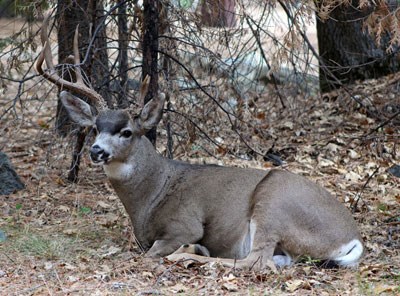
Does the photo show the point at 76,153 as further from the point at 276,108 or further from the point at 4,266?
the point at 276,108

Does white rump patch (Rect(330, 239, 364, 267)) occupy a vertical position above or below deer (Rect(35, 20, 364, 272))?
below

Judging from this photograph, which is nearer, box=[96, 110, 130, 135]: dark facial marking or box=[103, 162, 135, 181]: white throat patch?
box=[96, 110, 130, 135]: dark facial marking

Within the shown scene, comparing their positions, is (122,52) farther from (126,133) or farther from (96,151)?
(96,151)

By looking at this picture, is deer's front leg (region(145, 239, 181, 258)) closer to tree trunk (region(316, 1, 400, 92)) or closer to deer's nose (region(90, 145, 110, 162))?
deer's nose (region(90, 145, 110, 162))

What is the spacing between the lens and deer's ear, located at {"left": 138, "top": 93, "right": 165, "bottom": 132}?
23.6ft

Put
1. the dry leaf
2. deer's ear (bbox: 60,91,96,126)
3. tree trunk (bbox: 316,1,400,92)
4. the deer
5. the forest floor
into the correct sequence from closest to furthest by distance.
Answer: the dry leaf
the forest floor
the deer
deer's ear (bbox: 60,91,96,126)
tree trunk (bbox: 316,1,400,92)

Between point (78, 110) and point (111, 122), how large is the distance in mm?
552

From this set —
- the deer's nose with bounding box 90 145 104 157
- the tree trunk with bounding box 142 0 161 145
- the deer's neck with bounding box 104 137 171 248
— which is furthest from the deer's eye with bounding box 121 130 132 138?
the tree trunk with bounding box 142 0 161 145


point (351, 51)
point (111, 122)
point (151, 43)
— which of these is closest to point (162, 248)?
point (111, 122)

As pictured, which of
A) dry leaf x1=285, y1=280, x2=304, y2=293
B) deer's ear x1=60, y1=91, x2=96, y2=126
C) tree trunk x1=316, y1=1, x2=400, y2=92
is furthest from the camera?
tree trunk x1=316, y1=1, x2=400, y2=92

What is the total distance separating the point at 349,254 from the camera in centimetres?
658

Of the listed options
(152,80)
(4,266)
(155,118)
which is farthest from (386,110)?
(4,266)

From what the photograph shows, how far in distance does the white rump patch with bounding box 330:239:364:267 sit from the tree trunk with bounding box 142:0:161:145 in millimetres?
2591

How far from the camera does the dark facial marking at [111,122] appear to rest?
22.7ft
